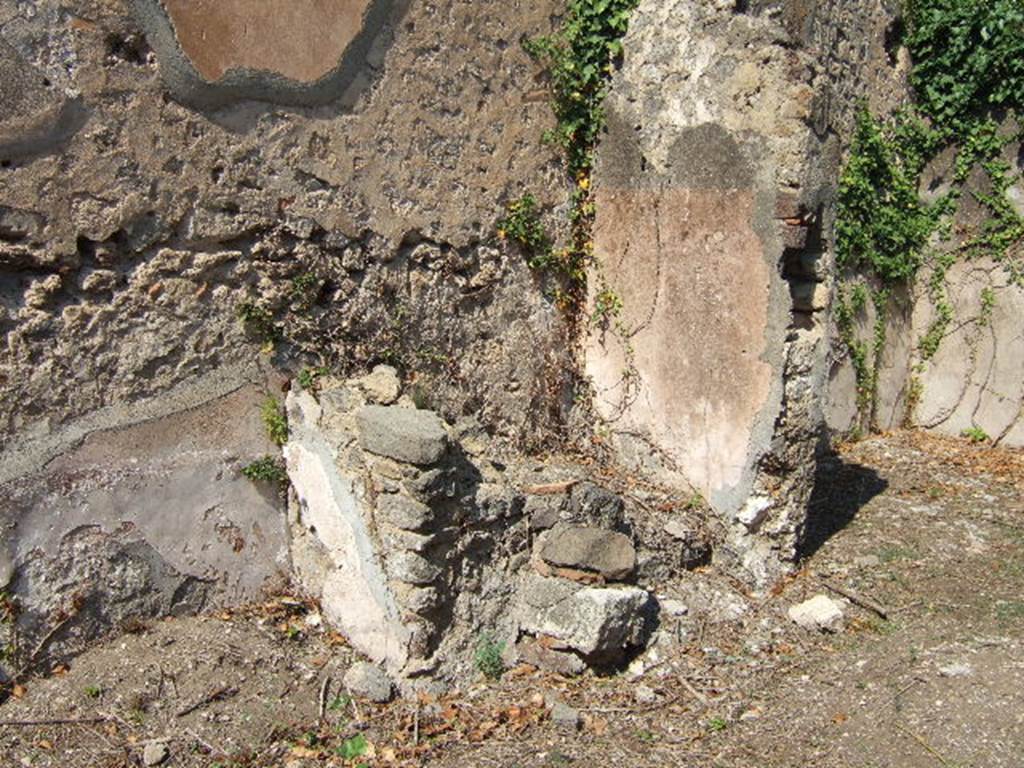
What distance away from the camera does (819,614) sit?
4875mm

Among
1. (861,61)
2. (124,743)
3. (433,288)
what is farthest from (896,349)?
(124,743)

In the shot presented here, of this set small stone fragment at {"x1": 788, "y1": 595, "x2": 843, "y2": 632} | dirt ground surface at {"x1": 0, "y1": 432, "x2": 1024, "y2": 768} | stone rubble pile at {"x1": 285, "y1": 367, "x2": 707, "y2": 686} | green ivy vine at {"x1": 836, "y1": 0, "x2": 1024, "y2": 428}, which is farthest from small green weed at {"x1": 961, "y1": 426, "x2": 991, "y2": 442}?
stone rubble pile at {"x1": 285, "y1": 367, "x2": 707, "y2": 686}

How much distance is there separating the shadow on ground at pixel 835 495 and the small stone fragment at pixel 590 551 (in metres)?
1.22

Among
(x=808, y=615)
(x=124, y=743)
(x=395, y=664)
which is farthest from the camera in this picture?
(x=808, y=615)

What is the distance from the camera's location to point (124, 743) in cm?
369

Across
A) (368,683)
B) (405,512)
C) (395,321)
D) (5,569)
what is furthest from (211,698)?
(395,321)

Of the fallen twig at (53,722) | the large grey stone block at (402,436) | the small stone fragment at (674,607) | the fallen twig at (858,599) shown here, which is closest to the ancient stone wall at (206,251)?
the fallen twig at (53,722)

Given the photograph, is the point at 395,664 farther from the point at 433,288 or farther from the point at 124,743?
the point at 433,288

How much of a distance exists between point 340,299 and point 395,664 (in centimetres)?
153

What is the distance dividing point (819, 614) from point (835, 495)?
62.7 inches

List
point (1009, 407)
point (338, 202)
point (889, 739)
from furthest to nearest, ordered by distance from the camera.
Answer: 1. point (1009, 407)
2. point (338, 202)
3. point (889, 739)

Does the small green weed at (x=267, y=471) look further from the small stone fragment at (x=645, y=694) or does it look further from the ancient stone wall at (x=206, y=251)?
the small stone fragment at (x=645, y=694)

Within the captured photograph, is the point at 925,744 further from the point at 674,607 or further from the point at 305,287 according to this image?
the point at 305,287

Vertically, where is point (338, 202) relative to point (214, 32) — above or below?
below
